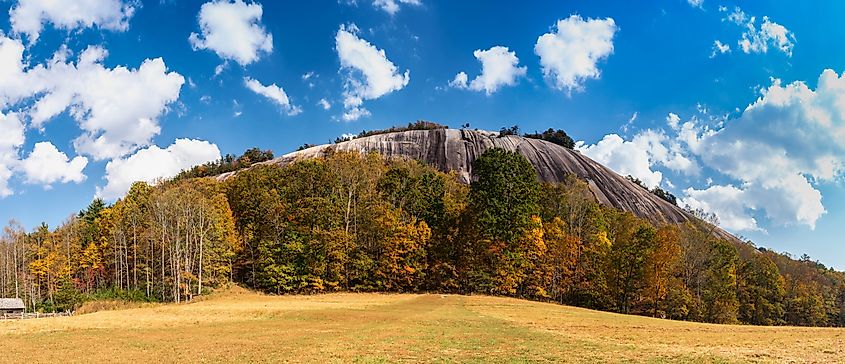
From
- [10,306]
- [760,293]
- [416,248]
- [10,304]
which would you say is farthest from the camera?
[760,293]

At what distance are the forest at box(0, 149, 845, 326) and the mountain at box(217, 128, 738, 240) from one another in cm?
4102

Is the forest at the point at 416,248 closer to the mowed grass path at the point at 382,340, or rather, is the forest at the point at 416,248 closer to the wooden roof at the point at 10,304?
the wooden roof at the point at 10,304

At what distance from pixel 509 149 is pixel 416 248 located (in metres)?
73.5

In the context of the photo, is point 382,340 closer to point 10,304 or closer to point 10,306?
point 10,306

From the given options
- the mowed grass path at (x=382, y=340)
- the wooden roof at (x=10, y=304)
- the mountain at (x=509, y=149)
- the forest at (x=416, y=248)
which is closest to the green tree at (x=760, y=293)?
the forest at (x=416, y=248)

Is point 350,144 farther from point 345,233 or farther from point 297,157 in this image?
point 345,233

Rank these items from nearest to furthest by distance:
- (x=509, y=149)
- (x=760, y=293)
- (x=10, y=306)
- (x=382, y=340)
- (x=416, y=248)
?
1. (x=382, y=340)
2. (x=10, y=306)
3. (x=416, y=248)
4. (x=760, y=293)
5. (x=509, y=149)

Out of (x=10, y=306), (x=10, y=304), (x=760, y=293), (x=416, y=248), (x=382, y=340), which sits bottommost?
(x=760, y=293)

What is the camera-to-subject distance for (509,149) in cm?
13925

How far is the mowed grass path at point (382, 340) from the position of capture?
21.7 m

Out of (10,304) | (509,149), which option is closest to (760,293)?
(509,149)

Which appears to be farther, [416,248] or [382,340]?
[416,248]

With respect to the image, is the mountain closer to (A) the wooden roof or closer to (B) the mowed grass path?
(A) the wooden roof

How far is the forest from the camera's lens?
218 ft
